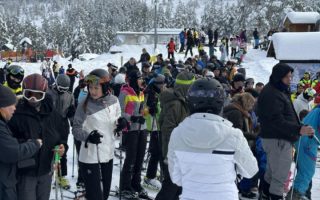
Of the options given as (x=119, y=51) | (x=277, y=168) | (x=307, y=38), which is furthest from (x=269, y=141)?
(x=119, y=51)

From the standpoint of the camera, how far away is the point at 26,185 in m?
4.02

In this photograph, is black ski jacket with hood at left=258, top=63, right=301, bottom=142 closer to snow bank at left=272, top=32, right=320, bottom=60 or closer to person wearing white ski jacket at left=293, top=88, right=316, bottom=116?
person wearing white ski jacket at left=293, top=88, right=316, bottom=116

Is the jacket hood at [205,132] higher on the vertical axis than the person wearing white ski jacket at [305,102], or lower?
higher

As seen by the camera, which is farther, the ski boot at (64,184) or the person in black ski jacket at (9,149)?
the ski boot at (64,184)

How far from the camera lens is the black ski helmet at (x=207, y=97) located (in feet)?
9.98

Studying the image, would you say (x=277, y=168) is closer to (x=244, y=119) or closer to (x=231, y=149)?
(x=244, y=119)

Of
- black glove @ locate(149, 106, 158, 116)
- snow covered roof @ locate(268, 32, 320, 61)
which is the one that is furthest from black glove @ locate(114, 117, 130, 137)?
snow covered roof @ locate(268, 32, 320, 61)

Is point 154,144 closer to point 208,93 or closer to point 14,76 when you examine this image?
point 14,76

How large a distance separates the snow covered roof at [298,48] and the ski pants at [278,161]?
11.7m

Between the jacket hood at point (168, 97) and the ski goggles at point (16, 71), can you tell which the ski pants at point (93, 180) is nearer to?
the jacket hood at point (168, 97)

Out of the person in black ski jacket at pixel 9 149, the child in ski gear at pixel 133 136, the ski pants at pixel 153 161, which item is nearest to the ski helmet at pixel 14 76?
the child in ski gear at pixel 133 136

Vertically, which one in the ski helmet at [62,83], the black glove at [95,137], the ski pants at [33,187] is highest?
the ski helmet at [62,83]

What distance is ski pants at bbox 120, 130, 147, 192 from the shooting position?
6492 mm

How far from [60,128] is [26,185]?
68 centimetres
